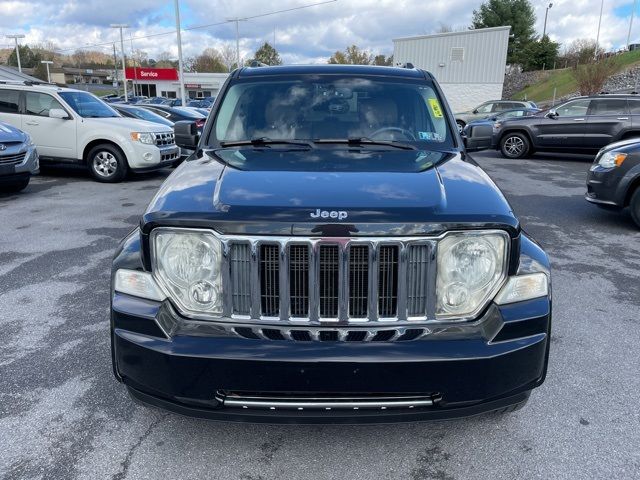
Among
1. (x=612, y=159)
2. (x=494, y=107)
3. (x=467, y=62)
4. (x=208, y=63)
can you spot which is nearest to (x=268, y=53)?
(x=208, y=63)

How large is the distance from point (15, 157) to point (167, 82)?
70.1m

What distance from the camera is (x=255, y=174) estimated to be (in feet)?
8.73

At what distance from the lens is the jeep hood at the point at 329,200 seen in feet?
7.18

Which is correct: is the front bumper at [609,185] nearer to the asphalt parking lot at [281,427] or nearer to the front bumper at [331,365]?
the asphalt parking lot at [281,427]

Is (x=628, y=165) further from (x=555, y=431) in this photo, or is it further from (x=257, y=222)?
(x=257, y=222)

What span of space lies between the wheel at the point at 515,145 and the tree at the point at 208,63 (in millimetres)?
91160

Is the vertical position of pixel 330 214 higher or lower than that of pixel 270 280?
higher

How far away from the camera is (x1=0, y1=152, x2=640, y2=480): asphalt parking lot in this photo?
2.49 metres

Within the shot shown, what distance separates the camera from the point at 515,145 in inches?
578

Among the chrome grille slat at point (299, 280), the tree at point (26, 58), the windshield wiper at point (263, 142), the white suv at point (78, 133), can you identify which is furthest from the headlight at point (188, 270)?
the tree at point (26, 58)

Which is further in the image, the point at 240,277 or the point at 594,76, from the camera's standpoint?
the point at 594,76

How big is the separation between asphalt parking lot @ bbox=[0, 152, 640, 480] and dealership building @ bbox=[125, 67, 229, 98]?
233 ft

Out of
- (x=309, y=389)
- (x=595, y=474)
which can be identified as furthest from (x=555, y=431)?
(x=309, y=389)

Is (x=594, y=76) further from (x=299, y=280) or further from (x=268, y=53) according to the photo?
(x=268, y=53)
